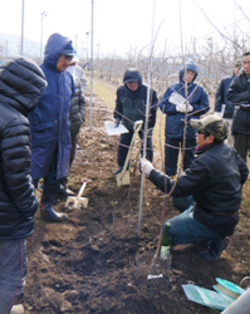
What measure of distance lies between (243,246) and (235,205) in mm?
700

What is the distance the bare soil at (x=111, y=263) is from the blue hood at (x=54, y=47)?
1357 mm

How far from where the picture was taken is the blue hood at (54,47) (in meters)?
2.67

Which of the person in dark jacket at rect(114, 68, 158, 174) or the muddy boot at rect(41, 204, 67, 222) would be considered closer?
the muddy boot at rect(41, 204, 67, 222)

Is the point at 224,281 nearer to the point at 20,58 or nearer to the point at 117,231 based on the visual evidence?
the point at 117,231

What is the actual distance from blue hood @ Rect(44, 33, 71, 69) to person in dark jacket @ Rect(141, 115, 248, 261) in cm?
130

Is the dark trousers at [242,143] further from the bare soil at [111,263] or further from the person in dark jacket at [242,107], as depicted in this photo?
the bare soil at [111,263]

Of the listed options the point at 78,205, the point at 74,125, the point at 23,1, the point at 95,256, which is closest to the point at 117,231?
the point at 95,256

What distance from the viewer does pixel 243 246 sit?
2959 millimetres

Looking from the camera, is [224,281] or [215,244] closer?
[224,281]

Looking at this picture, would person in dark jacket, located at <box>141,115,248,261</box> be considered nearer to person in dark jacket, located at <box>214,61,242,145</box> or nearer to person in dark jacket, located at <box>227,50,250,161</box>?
person in dark jacket, located at <box>227,50,250,161</box>

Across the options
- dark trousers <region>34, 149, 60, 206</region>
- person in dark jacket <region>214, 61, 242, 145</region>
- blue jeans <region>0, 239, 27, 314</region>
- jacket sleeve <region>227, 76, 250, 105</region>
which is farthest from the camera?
person in dark jacket <region>214, 61, 242, 145</region>

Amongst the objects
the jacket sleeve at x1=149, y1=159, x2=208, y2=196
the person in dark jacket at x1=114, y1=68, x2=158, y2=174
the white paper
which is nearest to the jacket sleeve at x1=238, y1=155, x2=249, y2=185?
the jacket sleeve at x1=149, y1=159, x2=208, y2=196

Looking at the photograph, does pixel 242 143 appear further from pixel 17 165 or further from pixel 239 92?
pixel 17 165

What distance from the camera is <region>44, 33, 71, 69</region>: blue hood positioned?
2.67 metres
